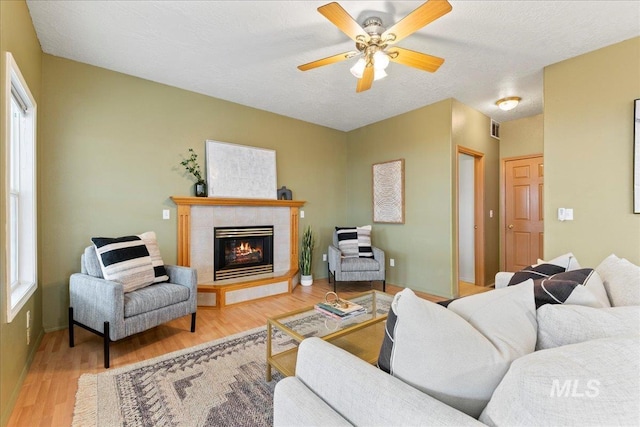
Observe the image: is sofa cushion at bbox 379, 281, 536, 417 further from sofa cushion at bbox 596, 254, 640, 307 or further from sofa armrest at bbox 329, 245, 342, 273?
sofa armrest at bbox 329, 245, 342, 273

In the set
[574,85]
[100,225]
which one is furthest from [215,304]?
[574,85]

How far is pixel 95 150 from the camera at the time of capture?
2.84 m

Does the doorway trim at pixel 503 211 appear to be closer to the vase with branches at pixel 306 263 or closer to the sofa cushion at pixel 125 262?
the vase with branches at pixel 306 263

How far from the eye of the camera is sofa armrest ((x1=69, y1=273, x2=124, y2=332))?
2035 millimetres

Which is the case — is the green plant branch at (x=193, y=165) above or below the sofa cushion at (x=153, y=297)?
above

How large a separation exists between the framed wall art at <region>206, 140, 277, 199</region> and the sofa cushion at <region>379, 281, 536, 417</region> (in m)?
3.16

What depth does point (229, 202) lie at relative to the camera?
3.59 metres

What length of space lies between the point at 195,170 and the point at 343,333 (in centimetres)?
266

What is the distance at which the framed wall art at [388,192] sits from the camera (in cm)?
416

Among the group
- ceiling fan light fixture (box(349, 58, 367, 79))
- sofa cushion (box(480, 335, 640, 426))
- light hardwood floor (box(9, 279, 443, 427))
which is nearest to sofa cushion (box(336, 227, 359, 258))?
light hardwood floor (box(9, 279, 443, 427))

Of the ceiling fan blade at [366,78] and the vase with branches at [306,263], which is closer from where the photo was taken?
the ceiling fan blade at [366,78]

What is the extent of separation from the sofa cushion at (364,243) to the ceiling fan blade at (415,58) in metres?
2.44

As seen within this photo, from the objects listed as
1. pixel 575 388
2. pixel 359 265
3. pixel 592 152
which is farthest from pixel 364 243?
pixel 575 388

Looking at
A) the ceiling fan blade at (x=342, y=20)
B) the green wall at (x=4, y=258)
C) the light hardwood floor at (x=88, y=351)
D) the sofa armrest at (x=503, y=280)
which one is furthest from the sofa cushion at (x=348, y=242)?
the green wall at (x=4, y=258)
